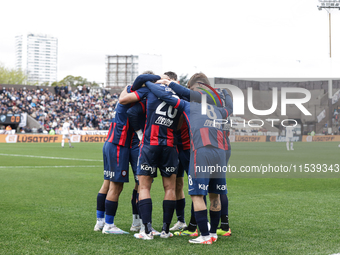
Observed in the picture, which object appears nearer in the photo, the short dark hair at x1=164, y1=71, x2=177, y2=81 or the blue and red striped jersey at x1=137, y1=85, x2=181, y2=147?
the blue and red striped jersey at x1=137, y1=85, x2=181, y2=147

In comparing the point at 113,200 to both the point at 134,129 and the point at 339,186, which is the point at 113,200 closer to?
the point at 134,129

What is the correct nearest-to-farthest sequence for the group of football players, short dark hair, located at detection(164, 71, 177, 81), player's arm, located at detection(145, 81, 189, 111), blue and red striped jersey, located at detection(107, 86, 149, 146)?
the group of football players
player's arm, located at detection(145, 81, 189, 111)
blue and red striped jersey, located at detection(107, 86, 149, 146)
short dark hair, located at detection(164, 71, 177, 81)

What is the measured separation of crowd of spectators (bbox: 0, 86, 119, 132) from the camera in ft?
146

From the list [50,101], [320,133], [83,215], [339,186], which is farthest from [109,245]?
[50,101]

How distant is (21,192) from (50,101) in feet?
140

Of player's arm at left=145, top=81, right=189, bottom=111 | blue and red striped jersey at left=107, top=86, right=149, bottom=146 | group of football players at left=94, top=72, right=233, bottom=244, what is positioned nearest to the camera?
group of football players at left=94, top=72, right=233, bottom=244

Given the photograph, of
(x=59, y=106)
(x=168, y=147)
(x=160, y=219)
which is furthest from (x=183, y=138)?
(x=59, y=106)

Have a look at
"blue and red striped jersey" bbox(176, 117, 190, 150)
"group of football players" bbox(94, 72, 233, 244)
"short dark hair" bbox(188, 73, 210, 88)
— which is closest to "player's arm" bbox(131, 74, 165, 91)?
"group of football players" bbox(94, 72, 233, 244)

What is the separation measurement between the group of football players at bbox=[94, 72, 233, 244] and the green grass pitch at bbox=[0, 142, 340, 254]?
0.27 m

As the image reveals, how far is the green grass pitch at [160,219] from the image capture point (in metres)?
4.31

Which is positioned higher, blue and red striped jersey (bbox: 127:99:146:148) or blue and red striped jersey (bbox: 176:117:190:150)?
blue and red striped jersey (bbox: 127:99:146:148)

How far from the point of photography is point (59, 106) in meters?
47.8

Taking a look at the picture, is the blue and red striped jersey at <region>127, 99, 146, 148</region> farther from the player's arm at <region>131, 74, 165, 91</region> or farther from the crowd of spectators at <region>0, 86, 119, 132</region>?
the crowd of spectators at <region>0, 86, 119, 132</region>

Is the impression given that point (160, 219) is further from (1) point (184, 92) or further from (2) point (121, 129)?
(1) point (184, 92)
